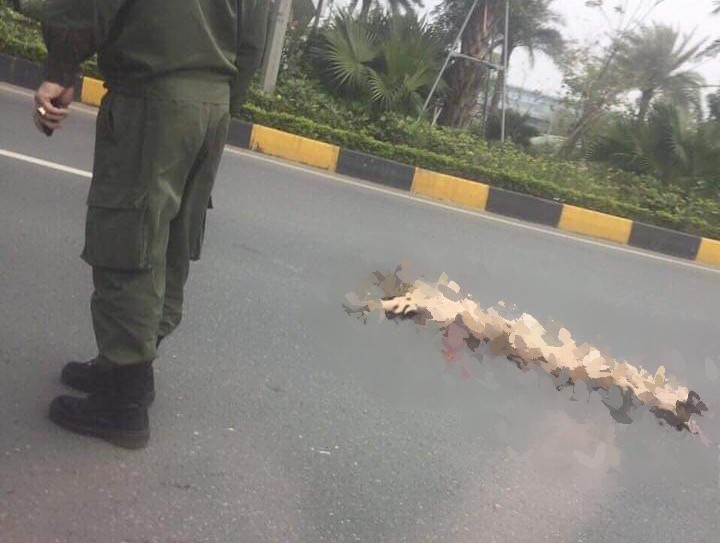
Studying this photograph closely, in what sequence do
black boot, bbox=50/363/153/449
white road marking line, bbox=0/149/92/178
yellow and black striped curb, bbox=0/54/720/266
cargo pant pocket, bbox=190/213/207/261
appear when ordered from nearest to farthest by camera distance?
black boot, bbox=50/363/153/449 < cargo pant pocket, bbox=190/213/207/261 < white road marking line, bbox=0/149/92/178 < yellow and black striped curb, bbox=0/54/720/266

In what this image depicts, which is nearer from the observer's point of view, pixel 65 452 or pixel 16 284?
pixel 65 452

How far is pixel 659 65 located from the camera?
46.9 feet

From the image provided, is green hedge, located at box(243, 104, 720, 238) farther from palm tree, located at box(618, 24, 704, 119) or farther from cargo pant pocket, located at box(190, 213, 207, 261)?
cargo pant pocket, located at box(190, 213, 207, 261)

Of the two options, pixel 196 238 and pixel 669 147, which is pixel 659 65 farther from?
pixel 196 238

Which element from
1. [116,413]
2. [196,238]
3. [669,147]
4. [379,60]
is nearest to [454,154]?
[379,60]

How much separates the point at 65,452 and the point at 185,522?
42cm

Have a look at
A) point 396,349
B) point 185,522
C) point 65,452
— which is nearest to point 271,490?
point 185,522

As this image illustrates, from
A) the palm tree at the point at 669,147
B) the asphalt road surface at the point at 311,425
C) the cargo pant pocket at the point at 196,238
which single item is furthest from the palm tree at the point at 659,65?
the cargo pant pocket at the point at 196,238

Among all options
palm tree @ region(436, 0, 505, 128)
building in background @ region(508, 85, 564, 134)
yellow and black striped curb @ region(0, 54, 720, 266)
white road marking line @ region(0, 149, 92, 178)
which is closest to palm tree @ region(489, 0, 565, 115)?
building in background @ region(508, 85, 564, 134)

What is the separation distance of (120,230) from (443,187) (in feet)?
24.1

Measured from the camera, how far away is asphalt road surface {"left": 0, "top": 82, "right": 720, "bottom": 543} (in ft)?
7.29

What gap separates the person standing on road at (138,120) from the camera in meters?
2.07

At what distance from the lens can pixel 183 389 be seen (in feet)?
9.23

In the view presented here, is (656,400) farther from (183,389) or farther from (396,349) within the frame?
(183,389)
